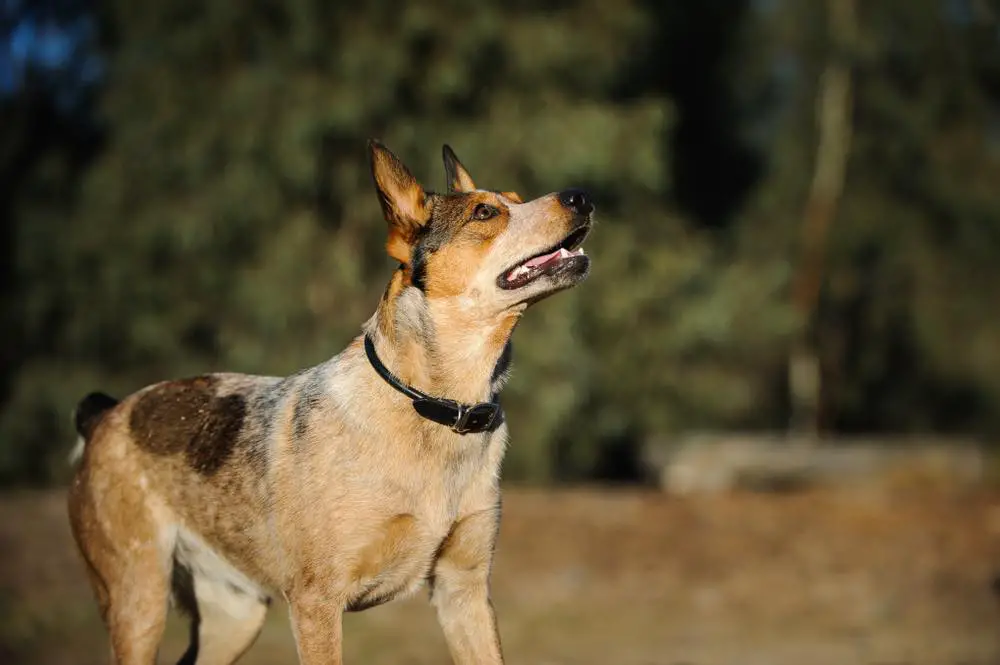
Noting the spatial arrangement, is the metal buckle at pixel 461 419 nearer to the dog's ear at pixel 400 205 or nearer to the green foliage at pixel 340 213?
the dog's ear at pixel 400 205

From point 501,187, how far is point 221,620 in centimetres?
1380

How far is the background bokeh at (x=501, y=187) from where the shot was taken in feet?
64.4

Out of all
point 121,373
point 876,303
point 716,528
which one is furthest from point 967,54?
point 121,373

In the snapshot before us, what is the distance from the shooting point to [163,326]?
846 inches

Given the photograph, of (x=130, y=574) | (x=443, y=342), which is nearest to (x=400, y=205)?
(x=443, y=342)

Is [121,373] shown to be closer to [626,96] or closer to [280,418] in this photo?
[626,96]

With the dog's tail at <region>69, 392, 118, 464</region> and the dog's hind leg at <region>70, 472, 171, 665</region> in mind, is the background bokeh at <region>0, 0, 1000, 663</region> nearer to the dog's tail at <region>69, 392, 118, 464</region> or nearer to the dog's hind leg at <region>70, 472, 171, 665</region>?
the dog's tail at <region>69, 392, 118, 464</region>

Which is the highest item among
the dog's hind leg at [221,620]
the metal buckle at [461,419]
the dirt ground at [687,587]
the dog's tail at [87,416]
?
the metal buckle at [461,419]

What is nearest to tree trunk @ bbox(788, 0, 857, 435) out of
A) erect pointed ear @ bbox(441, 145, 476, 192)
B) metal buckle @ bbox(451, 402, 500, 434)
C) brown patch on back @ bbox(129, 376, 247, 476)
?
erect pointed ear @ bbox(441, 145, 476, 192)

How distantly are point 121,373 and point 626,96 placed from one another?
1012cm

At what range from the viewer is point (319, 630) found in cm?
493

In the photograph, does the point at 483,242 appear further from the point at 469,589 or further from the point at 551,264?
the point at 469,589

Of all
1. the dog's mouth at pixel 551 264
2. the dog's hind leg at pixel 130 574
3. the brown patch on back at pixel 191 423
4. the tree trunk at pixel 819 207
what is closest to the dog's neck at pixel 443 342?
the dog's mouth at pixel 551 264

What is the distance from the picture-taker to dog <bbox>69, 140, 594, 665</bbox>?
198 inches
